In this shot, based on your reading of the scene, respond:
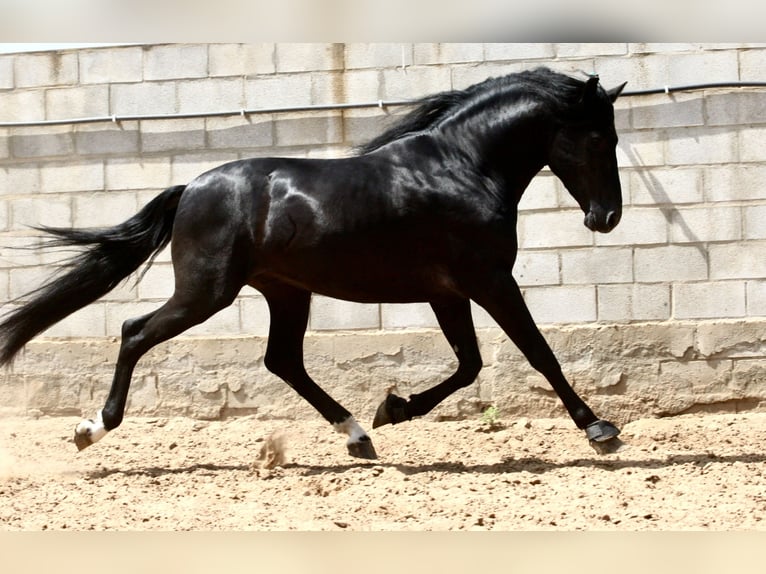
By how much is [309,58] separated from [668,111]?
241 cm

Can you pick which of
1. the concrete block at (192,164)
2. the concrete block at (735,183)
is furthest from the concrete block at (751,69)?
the concrete block at (192,164)

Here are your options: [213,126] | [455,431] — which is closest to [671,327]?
[455,431]

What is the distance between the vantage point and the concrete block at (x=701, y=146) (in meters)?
5.90

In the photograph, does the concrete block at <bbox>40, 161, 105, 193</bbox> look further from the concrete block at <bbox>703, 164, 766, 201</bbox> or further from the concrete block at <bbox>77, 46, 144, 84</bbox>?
the concrete block at <bbox>703, 164, 766, 201</bbox>

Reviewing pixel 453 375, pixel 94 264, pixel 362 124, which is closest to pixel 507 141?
pixel 453 375

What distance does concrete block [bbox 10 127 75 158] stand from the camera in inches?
255

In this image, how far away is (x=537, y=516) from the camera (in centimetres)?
342

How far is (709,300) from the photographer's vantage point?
5.91 metres

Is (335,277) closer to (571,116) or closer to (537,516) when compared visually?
(571,116)

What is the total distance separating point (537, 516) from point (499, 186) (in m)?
1.80

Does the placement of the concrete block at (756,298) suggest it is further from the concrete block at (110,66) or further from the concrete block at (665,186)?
the concrete block at (110,66)

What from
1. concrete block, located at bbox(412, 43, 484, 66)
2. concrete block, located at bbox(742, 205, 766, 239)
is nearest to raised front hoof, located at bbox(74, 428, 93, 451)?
concrete block, located at bbox(412, 43, 484, 66)

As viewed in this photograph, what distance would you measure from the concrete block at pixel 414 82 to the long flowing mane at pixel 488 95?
1.34m

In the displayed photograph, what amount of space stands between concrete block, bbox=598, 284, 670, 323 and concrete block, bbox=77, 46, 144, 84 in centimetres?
352
